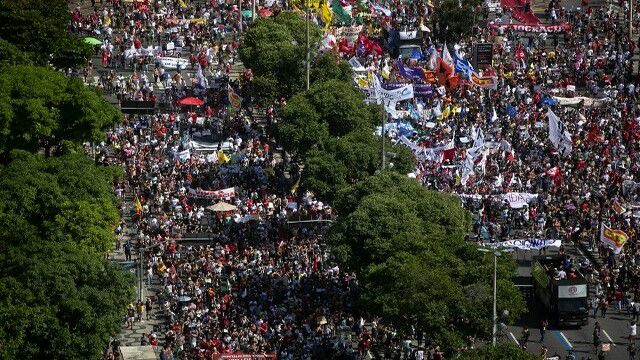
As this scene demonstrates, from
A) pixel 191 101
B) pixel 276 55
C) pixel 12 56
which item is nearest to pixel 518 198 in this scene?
pixel 276 55

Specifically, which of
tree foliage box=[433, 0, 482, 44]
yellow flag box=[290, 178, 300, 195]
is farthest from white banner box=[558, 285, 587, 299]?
tree foliage box=[433, 0, 482, 44]

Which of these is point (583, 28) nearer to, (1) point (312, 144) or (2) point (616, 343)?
(1) point (312, 144)

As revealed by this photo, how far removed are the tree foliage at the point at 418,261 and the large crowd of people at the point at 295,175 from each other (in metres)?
2.30

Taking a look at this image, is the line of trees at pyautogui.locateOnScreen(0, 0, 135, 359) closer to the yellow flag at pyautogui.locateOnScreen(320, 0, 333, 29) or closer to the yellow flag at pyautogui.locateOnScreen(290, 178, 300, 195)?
the yellow flag at pyautogui.locateOnScreen(290, 178, 300, 195)

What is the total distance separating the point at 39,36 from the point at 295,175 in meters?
21.1

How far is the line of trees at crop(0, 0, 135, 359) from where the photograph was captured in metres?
78.6

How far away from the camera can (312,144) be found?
10706 centimetres

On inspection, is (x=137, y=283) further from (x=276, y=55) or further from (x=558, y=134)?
(x=276, y=55)

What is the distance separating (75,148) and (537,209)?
2757 centimetres

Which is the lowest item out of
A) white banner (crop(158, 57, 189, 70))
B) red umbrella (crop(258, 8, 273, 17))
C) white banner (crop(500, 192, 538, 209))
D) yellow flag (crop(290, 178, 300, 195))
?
yellow flag (crop(290, 178, 300, 195))

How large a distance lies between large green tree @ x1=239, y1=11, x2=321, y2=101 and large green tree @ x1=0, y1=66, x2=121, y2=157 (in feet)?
55.5

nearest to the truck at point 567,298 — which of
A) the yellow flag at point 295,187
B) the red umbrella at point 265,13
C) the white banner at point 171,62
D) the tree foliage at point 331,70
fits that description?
the yellow flag at point 295,187

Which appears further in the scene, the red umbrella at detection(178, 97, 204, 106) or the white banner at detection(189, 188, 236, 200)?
the red umbrella at detection(178, 97, 204, 106)

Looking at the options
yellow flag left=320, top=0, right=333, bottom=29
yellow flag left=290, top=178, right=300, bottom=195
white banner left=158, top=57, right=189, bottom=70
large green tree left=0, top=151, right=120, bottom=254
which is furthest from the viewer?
yellow flag left=320, top=0, right=333, bottom=29
